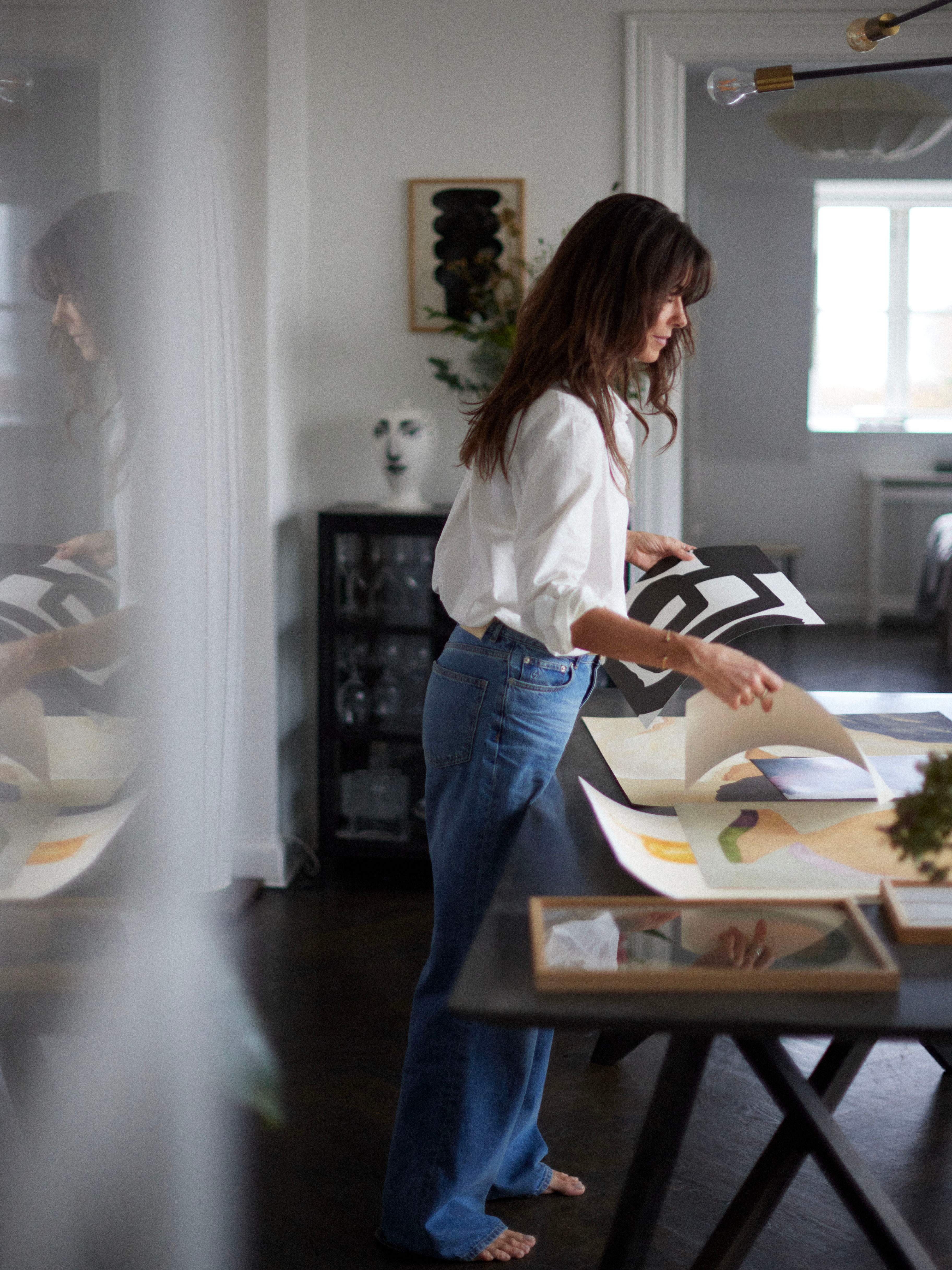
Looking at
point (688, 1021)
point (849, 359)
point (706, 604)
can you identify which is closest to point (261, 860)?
point (706, 604)

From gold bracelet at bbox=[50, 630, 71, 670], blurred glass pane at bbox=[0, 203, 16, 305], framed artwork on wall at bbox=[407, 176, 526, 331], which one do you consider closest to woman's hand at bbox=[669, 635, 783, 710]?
gold bracelet at bbox=[50, 630, 71, 670]

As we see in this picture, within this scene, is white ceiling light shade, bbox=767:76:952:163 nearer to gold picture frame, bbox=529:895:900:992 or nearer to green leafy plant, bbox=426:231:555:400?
green leafy plant, bbox=426:231:555:400

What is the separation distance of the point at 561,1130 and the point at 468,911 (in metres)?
0.88

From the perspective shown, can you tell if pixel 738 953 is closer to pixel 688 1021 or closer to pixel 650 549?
pixel 688 1021

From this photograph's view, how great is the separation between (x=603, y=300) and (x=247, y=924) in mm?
2384

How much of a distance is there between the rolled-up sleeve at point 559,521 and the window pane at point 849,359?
272 inches

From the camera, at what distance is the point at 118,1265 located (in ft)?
6.18

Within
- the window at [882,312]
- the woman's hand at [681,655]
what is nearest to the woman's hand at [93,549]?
the woman's hand at [681,655]

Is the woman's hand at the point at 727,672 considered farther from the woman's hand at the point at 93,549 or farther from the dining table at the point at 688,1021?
the woman's hand at the point at 93,549

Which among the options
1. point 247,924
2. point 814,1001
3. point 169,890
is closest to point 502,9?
point 247,924

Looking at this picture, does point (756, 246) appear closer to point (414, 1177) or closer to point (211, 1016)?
point (211, 1016)

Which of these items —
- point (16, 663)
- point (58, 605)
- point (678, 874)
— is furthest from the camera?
point (678, 874)

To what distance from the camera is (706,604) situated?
71.4 inches

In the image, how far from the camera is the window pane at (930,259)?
25.7 feet
